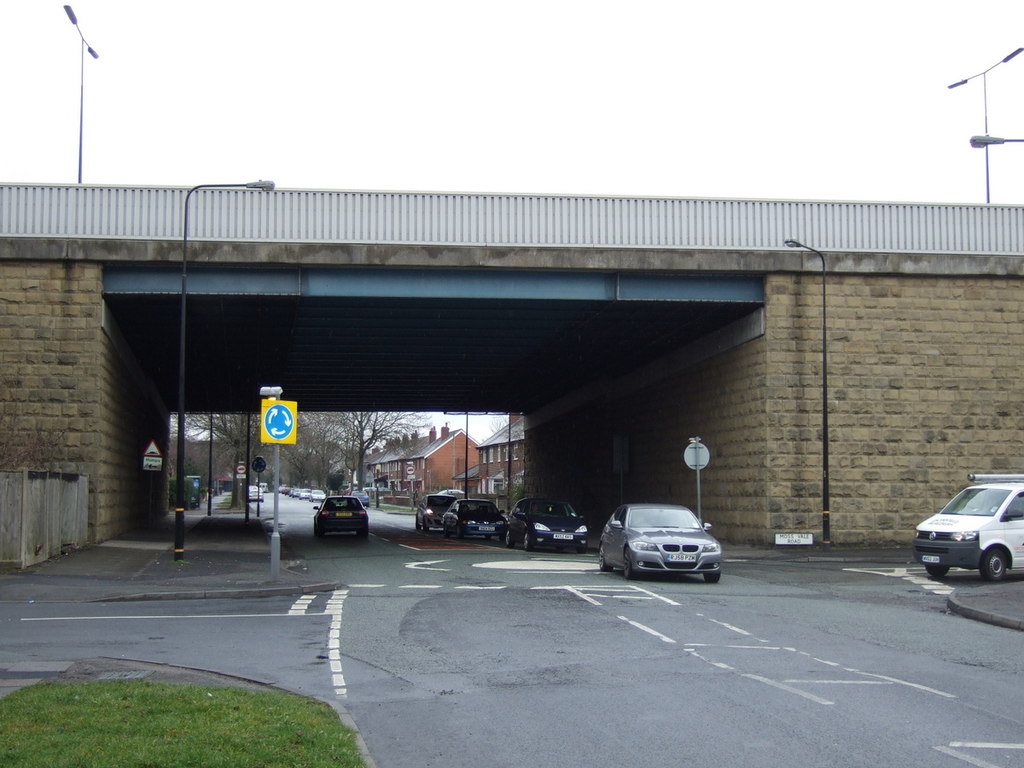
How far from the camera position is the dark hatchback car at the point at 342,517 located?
120 ft

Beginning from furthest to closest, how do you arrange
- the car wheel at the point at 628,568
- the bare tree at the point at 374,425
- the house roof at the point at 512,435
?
the house roof at the point at 512,435 < the bare tree at the point at 374,425 < the car wheel at the point at 628,568

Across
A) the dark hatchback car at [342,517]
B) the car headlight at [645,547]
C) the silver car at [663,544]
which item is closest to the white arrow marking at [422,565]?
the silver car at [663,544]

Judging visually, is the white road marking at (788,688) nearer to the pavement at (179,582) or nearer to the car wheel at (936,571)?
the pavement at (179,582)

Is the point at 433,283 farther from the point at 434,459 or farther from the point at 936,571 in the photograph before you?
the point at 434,459

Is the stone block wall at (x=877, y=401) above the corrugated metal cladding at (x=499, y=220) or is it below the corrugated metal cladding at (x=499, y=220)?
below

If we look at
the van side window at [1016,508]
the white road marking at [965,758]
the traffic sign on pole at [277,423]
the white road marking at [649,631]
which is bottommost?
the white road marking at [649,631]

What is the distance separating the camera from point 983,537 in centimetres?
2005

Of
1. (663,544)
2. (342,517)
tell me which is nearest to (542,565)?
(663,544)

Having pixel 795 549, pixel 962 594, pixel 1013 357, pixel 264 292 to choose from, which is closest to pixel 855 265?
pixel 1013 357

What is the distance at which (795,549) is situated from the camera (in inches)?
1055

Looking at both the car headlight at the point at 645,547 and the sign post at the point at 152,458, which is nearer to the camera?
the car headlight at the point at 645,547

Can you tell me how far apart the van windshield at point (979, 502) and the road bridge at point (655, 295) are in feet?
19.4

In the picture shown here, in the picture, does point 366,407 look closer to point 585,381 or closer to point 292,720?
point 585,381

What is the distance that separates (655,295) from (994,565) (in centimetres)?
1066
